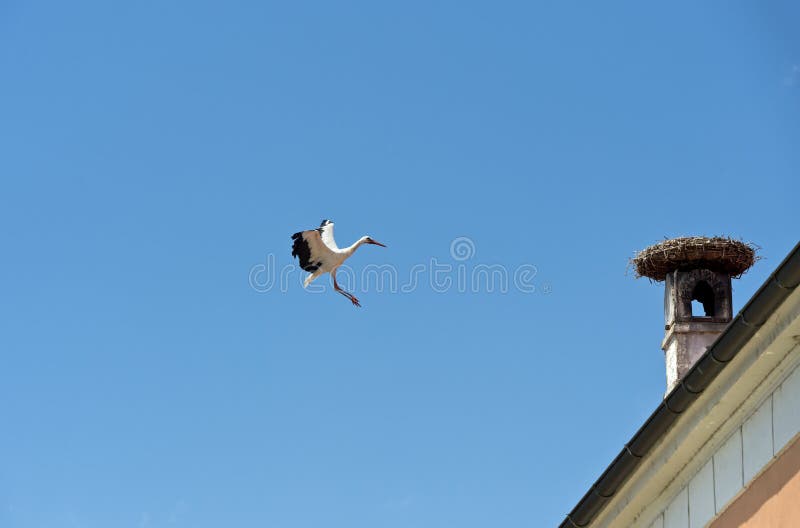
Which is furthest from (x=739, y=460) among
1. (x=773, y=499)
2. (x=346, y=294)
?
(x=346, y=294)

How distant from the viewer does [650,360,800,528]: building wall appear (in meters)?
4.99

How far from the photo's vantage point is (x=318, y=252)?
40.5 feet

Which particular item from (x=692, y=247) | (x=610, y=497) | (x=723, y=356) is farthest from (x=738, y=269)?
(x=723, y=356)

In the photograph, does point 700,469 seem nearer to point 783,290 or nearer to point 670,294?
point 783,290

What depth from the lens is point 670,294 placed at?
51.7 feet

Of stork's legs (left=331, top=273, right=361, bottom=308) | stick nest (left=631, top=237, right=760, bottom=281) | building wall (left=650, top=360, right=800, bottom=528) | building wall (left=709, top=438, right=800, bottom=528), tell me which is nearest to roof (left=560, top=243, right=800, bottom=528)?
building wall (left=650, top=360, right=800, bottom=528)

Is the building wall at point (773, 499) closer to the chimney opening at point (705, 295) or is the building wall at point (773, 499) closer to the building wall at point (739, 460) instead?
the building wall at point (739, 460)

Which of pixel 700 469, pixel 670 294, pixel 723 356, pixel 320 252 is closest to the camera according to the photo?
pixel 723 356

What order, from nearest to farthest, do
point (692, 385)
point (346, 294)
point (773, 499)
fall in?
point (773, 499) < point (692, 385) < point (346, 294)

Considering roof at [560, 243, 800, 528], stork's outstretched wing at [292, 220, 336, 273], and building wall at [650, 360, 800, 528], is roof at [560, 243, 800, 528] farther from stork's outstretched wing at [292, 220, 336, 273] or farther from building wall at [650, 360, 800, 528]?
stork's outstretched wing at [292, 220, 336, 273]

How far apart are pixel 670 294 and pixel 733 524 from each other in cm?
1056

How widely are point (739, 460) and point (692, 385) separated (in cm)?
33

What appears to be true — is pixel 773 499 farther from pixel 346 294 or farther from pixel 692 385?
pixel 346 294

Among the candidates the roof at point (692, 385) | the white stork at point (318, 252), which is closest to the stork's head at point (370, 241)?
the white stork at point (318, 252)
